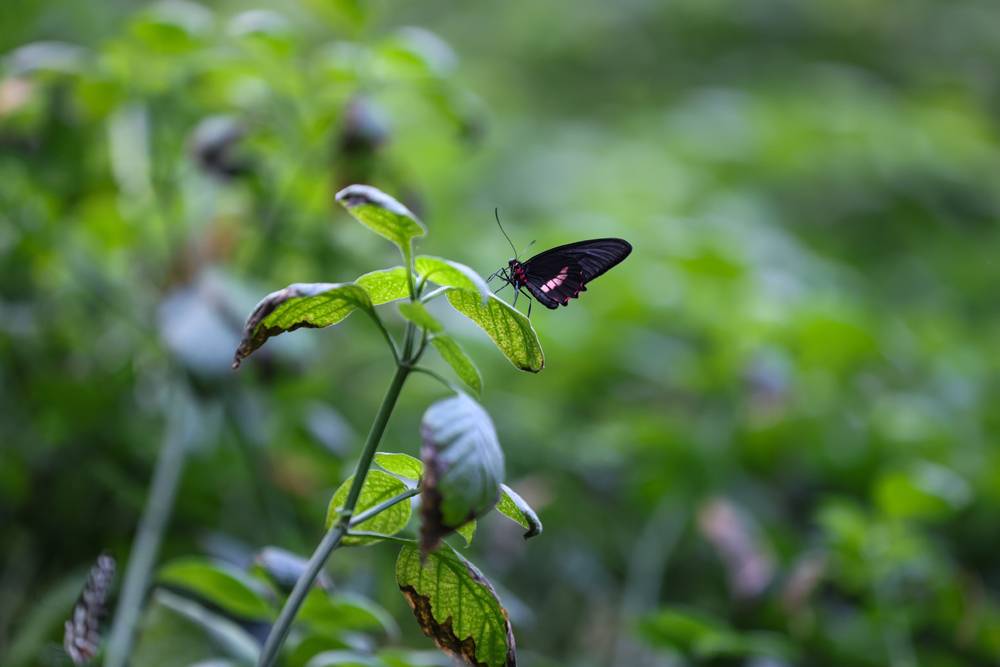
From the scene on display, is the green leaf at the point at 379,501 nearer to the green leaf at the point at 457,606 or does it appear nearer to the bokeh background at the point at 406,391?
the green leaf at the point at 457,606

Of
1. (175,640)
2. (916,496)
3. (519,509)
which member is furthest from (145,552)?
(916,496)

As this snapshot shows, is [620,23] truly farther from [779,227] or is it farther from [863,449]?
[863,449]

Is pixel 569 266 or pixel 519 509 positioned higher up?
pixel 569 266

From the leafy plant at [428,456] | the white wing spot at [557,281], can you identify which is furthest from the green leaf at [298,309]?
the white wing spot at [557,281]

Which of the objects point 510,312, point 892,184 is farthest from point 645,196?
point 510,312

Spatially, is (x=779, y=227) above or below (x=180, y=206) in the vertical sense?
above

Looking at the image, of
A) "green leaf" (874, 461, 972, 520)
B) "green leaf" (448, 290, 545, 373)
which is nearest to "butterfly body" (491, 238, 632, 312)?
"green leaf" (448, 290, 545, 373)

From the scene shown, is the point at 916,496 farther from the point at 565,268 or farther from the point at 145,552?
the point at 145,552
